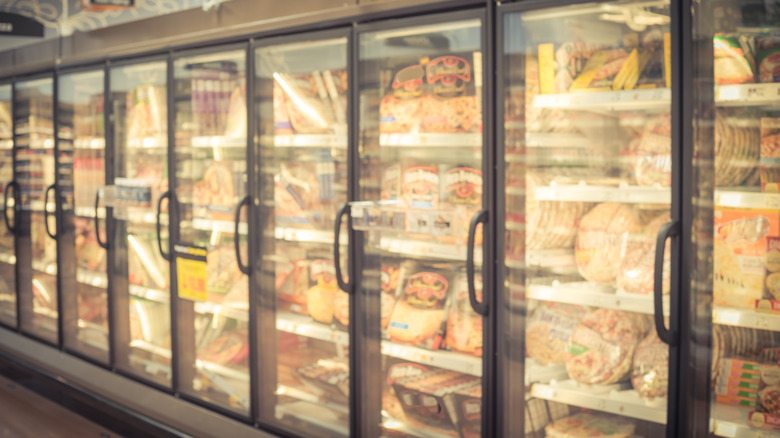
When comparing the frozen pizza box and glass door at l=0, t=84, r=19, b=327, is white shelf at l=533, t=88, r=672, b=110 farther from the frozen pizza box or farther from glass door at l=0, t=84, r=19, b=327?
glass door at l=0, t=84, r=19, b=327

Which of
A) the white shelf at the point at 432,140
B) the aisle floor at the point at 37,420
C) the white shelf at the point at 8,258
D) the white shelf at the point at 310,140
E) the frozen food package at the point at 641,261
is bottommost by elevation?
the aisle floor at the point at 37,420

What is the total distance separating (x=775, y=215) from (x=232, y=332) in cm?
275

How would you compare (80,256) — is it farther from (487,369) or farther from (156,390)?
(487,369)

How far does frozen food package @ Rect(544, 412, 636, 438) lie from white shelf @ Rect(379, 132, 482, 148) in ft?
3.44

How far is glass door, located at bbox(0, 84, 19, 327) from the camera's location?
5.56m

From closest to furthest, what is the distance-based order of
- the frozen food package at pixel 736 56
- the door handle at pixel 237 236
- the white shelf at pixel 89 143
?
the frozen food package at pixel 736 56, the door handle at pixel 237 236, the white shelf at pixel 89 143

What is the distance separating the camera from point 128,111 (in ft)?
14.2

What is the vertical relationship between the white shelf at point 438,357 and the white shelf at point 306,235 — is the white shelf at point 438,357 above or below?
below

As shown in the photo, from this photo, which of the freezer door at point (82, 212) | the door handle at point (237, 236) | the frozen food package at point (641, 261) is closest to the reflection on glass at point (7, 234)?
the freezer door at point (82, 212)

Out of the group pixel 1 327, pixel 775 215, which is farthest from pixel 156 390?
pixel 775 215

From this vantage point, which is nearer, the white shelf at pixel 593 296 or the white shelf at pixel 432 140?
the white shelf at pixel 593 296

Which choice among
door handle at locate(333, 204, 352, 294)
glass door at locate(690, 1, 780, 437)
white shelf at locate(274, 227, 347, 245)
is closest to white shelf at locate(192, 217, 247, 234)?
white shelf at locate(274, 227, 347, 245)

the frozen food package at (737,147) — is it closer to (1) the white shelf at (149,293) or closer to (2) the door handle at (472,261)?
(2) the door handle at (472,261)

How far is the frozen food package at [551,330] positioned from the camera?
8.50ft
